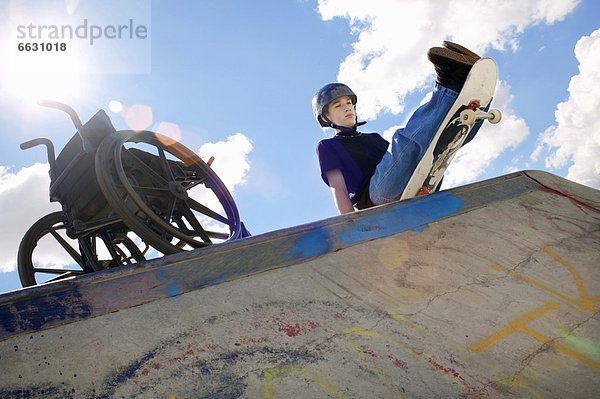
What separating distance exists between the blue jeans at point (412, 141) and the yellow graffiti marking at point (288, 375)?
1.57 metres

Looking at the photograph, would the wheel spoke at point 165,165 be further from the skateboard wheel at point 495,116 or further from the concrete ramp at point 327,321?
the skateboard wheel at point 495,116

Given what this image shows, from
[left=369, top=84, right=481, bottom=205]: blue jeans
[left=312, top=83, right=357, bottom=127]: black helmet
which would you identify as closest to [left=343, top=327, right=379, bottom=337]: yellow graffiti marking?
[left=369, top=84, right=481, bottom=205]: blue jeans

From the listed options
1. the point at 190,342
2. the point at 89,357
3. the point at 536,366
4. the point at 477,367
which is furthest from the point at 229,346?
the point at 536,366

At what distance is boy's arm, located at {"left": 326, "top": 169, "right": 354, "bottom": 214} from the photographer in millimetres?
2873

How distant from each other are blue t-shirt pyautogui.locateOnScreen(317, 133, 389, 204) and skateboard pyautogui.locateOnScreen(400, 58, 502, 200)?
1.93ft

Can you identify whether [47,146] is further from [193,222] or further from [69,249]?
[193,222]

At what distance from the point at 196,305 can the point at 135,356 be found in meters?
0.23

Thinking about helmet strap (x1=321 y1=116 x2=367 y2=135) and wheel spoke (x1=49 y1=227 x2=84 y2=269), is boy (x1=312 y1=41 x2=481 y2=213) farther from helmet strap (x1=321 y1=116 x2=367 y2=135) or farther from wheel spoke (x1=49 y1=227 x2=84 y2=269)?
wheel spoke (x1=49 y1=227 x2=84 y2=269)

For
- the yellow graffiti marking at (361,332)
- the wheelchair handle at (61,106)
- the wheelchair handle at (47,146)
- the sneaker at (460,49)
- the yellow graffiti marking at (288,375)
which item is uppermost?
the sneaker at (460,49)

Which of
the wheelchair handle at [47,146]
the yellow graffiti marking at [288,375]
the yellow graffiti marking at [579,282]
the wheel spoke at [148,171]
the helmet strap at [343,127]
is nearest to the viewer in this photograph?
the yellow graffiti marking at [288,375]

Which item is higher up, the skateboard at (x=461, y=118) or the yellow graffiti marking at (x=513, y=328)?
the skateboard at (x=461, y=118)

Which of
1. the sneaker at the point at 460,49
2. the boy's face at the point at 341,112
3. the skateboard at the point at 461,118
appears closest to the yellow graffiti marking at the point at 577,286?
the skateboard at the point at 461,118

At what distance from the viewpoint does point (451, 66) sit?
2.16m

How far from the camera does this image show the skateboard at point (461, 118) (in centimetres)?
217
